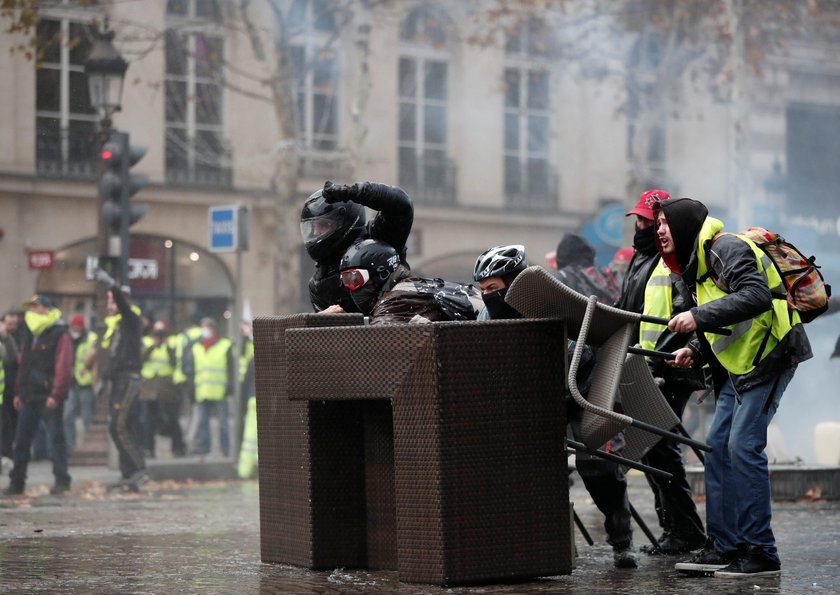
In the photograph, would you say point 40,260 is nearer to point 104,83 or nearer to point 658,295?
point 104,83

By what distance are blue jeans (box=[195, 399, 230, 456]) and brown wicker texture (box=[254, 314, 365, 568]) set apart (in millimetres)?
11956

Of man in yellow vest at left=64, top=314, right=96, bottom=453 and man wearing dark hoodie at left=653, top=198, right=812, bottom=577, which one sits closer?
man wearing dark hoodie at left=653, top=198, right=812, bottom=577

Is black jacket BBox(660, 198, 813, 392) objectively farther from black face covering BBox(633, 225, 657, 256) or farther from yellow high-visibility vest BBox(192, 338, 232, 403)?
yellow high-visibility vest BBox(192, 338, 232, 403)

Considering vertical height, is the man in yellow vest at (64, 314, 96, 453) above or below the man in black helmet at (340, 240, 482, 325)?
below

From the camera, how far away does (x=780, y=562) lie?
22.0 feet

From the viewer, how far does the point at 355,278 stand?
251 inches

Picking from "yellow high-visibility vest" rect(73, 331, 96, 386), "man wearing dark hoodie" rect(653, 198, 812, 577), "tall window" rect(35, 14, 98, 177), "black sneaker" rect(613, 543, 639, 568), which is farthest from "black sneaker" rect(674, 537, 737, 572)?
"tall window" rect(35, 14, 98, 177)

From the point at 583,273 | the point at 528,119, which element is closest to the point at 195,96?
the point at 528,119

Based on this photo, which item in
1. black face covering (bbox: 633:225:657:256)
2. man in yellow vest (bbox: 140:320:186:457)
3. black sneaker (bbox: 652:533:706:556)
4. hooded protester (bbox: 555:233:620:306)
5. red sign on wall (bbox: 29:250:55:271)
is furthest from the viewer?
red sign on wall (bbox: 29:250:55:271)

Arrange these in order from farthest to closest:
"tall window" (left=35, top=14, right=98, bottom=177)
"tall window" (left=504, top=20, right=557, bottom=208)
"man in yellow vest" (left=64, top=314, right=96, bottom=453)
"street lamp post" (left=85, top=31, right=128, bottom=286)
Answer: "tall window" (left=504, top=20, right=557, bottom=208), "tall window" (left=35, top=14, right=98, bottom=177), "man in yellow vest" (left=64, top=314, right=96, bottom=453), "street lamp post" (left=85, top=31, right=128, bottom=286)

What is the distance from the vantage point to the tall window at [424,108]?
27.4m

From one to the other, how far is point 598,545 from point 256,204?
20.9 metres

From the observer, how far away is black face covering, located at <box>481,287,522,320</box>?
6.51m

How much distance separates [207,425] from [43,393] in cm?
511
